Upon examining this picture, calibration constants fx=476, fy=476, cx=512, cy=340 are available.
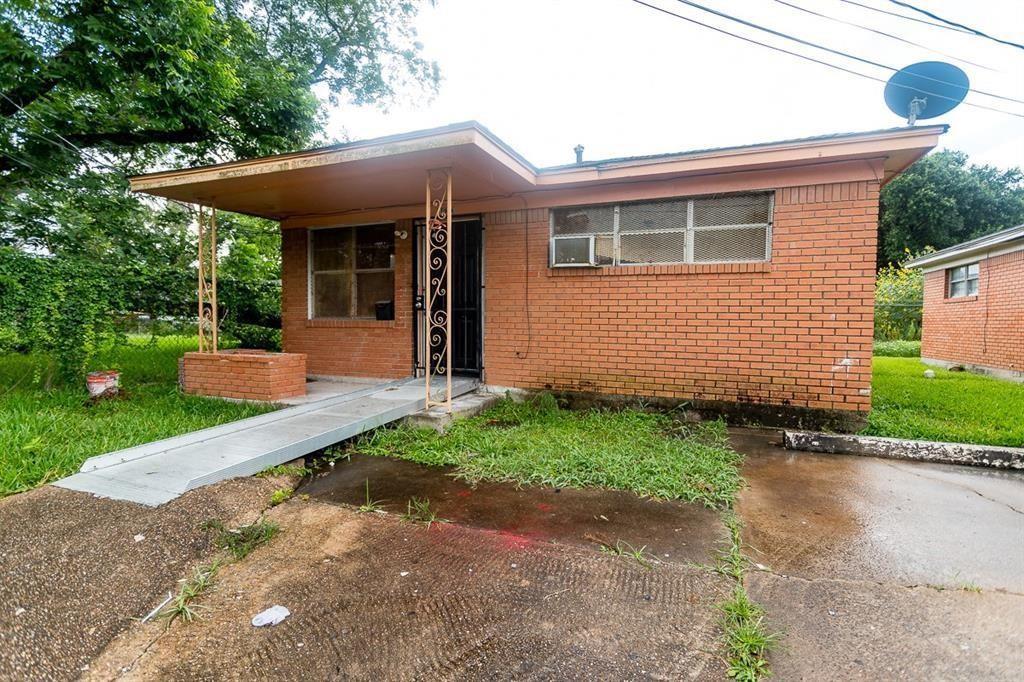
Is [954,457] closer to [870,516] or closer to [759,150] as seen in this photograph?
[870,516]

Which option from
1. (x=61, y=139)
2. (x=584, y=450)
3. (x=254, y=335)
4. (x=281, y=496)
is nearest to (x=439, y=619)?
(x=281, y=496)

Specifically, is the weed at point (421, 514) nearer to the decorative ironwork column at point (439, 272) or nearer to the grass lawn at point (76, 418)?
the decorative ironwork column at point (439, 272)

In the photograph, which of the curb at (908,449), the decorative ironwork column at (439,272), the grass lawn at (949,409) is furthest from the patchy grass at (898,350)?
the decorative ironwork column at (439,272)

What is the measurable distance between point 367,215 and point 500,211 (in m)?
2.08

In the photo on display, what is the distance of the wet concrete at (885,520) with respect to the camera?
248cm

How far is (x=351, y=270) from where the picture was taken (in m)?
7.44

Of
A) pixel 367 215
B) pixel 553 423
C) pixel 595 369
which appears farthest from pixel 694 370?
pixel 367 215

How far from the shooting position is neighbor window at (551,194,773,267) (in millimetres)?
5457

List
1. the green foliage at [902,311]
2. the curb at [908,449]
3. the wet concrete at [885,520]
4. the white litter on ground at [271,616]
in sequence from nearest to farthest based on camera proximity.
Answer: the white litter on ground at [271,616] → the wet concrete at [885,520] → the curb at [908,449] → the green foliage at [902,311]

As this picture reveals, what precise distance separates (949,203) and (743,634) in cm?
3453

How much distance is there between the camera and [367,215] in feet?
23.1

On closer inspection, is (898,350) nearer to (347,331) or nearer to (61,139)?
(347,331)

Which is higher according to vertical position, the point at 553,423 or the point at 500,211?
the point at 500,211

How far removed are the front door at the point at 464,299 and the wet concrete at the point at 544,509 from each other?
2.92m
